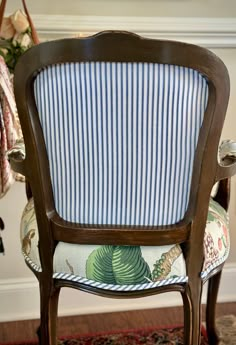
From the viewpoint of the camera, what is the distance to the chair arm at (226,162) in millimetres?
1141

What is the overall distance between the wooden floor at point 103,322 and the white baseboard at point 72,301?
3 cm

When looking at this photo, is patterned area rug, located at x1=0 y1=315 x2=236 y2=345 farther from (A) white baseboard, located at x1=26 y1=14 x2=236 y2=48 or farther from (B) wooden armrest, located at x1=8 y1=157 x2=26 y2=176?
(A) white baseboard, located at x1=26 y1=14 x2=236 y2=48

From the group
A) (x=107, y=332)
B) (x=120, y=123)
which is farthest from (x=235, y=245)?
(x=120, y=123)

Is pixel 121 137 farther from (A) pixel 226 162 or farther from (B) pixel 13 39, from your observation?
(B) pixel 13 39

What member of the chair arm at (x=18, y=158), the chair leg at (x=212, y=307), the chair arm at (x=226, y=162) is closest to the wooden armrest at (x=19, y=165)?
the chair arm at (x=18, y=158)

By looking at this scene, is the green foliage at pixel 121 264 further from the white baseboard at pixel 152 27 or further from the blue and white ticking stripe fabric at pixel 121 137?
the white baseboard at pixel 152 27

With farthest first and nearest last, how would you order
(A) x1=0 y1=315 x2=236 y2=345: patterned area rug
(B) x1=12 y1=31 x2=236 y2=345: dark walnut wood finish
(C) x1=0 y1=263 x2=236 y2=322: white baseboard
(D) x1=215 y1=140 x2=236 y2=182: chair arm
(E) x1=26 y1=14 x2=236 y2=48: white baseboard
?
(C) x1=0 y1=263 x2=236 y2=322: white baseboard
(A) x1=0 y1=315 x2=236 y2=345: patterned area rug
(E) x1=26 y1=14 x2=236 y2=48: white baseboard
(D) x1=215 y1=140 x2=236 y2=182: chair arm
(B) x1=12 y1=31 x2=236 y2=345: dark walnut wood finish

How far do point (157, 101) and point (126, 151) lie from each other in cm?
13

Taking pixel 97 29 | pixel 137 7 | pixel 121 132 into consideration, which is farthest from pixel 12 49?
pixel 121 132

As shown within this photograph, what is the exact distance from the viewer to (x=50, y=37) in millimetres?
1648

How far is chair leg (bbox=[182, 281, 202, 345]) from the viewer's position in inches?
47.4

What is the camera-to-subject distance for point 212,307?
1611 mm

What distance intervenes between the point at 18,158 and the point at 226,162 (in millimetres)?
491

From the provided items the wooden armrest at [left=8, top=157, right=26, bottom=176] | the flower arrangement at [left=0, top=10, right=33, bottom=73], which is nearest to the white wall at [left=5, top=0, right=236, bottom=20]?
the flower arrangement at [left=0, top=10, right=33, bottom=73]
